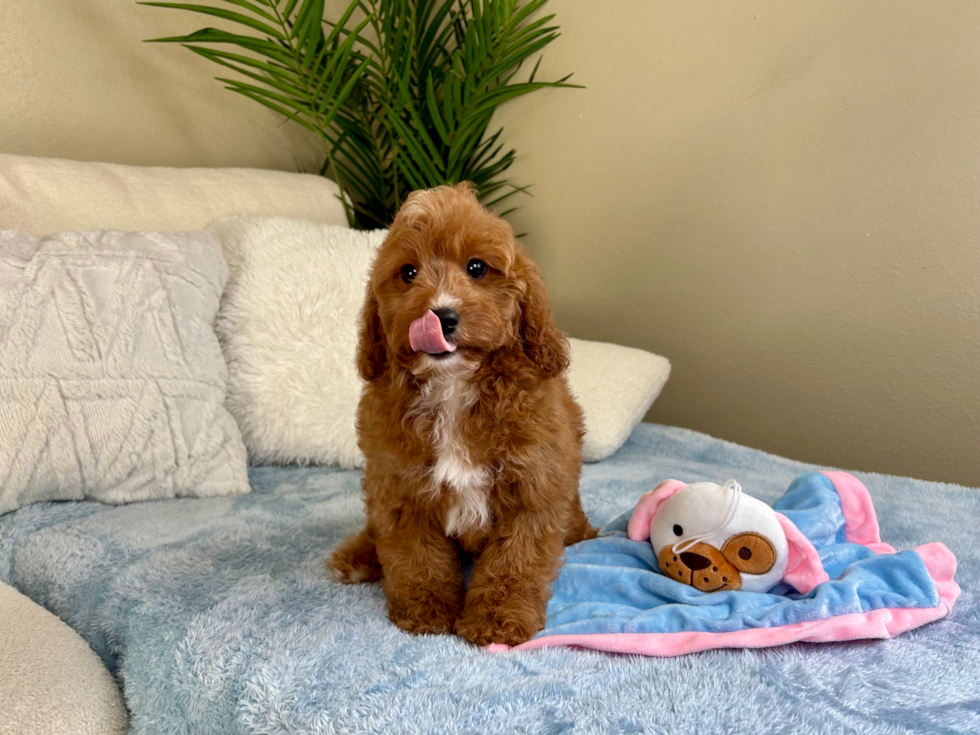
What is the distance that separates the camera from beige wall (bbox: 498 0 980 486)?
2330 millimetres

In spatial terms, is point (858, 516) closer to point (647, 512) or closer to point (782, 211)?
point (647, 512)

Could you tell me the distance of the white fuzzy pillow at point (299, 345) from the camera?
7.80 feet

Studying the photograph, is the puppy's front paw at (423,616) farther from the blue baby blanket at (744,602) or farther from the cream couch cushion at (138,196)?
the cream couch cushion at (138,196)

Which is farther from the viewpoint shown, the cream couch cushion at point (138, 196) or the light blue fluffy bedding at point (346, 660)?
the cream couch cushion at point (138, 196)

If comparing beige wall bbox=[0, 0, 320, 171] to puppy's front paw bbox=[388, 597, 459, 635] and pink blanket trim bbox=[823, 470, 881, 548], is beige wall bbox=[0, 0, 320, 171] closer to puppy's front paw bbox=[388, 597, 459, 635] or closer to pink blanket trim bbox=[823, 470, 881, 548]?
puppy's front paw bbox=[388, 597, 459, 635]

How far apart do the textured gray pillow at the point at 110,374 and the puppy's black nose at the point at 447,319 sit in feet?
3.83

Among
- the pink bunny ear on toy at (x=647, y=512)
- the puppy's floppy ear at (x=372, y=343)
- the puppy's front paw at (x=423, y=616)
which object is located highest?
the puppy's floppy ear at (x=372, y=343)

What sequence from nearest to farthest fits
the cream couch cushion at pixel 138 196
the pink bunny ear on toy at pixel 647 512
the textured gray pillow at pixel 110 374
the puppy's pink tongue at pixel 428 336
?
the puppy's pink tongue at pixel 428 336 < the pink bunny ear on toy at pixel 647 512 < the textured gray pillow at pixel 110 374 < the cream couch cushion at pixel 138 196

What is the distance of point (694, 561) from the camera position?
156 cm

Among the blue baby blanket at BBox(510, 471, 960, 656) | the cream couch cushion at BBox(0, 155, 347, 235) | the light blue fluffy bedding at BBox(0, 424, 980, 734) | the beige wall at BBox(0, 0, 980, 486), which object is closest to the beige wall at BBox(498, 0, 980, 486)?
the beige wall at BBox(0, 0, 980, 486)

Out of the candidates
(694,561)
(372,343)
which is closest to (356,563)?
(372,343)

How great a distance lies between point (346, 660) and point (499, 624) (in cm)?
29

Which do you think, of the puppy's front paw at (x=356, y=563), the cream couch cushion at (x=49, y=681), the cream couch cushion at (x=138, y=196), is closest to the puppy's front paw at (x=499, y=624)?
the puppy's front paw at (x=356, y=563)

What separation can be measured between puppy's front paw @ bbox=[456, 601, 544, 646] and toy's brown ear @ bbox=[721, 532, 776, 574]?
44cm
